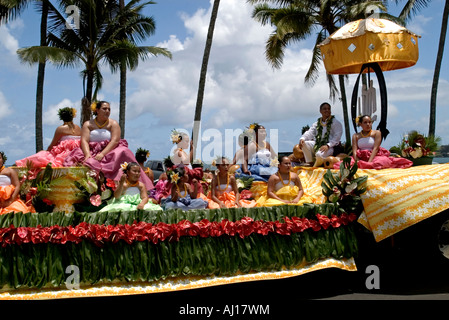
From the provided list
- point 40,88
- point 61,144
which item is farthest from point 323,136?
point 40,88

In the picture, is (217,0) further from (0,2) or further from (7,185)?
(7,185)

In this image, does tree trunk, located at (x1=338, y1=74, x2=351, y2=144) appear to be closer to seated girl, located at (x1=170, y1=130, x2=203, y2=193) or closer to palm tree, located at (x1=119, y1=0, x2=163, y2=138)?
palm tree, located at (x1=119, y1=0, x2=163, y2=138)

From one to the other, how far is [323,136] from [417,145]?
1431mm

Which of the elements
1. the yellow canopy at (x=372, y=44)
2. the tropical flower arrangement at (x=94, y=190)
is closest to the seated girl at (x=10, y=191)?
the tropical flower arrangement at (x=94, y=190)

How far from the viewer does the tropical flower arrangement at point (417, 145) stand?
6676 mm

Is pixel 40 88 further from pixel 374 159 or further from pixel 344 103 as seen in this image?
pixel 374 159

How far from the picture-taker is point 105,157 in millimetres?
5691

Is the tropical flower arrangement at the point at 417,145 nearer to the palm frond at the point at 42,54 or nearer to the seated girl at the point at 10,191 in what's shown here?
the seated girl at the point at 10,191

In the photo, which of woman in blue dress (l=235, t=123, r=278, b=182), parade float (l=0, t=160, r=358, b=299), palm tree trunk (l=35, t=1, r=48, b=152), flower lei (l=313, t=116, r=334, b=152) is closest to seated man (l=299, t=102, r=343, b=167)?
flower lei (l=313, t=116, r=334, b=152)

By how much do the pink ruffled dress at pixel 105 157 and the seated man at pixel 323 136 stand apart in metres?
2.88

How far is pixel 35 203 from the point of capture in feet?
16.8

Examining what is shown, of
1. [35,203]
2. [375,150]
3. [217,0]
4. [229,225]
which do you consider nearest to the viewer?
[229,225]
